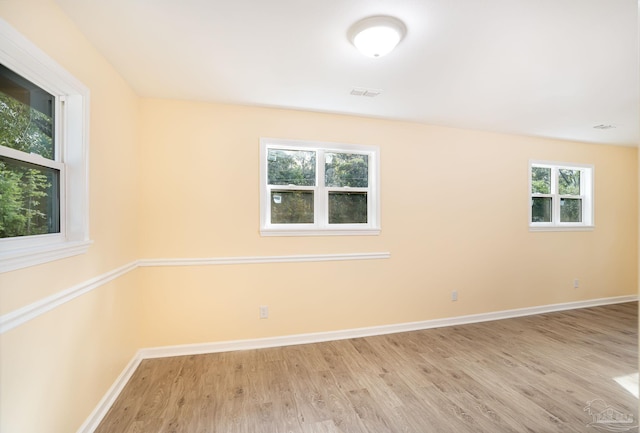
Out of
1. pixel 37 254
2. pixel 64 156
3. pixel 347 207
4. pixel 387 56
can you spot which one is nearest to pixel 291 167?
pixel 347 207

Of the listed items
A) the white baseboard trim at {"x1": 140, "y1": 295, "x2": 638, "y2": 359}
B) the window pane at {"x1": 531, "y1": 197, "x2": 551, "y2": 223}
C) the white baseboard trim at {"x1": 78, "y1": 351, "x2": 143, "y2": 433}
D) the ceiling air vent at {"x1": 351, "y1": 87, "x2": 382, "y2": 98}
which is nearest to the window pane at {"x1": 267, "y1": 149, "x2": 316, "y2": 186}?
the ceiling air vent at {"x1": 351, "y1": 87, "x2": 382, "y2": 98}

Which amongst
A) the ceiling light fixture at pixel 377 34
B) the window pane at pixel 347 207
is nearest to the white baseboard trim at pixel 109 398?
Answer: the window pane at pixel 347 207

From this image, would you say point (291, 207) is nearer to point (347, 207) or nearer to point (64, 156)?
point (347, 207)

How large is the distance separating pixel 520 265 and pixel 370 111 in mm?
3039

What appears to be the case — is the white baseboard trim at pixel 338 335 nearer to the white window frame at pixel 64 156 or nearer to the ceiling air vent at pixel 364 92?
the white window frame at pixel 64 156

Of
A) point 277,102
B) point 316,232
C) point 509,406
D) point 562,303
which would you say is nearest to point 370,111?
point 277,102

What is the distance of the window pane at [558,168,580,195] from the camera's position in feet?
13.4

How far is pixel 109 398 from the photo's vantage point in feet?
6.30

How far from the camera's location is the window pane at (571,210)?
4.09 metres

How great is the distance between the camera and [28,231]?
135cm

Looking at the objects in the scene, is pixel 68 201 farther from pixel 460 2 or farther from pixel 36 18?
pixel 460 2

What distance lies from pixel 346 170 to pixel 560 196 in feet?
11.5

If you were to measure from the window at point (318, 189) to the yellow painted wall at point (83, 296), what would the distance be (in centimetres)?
121
